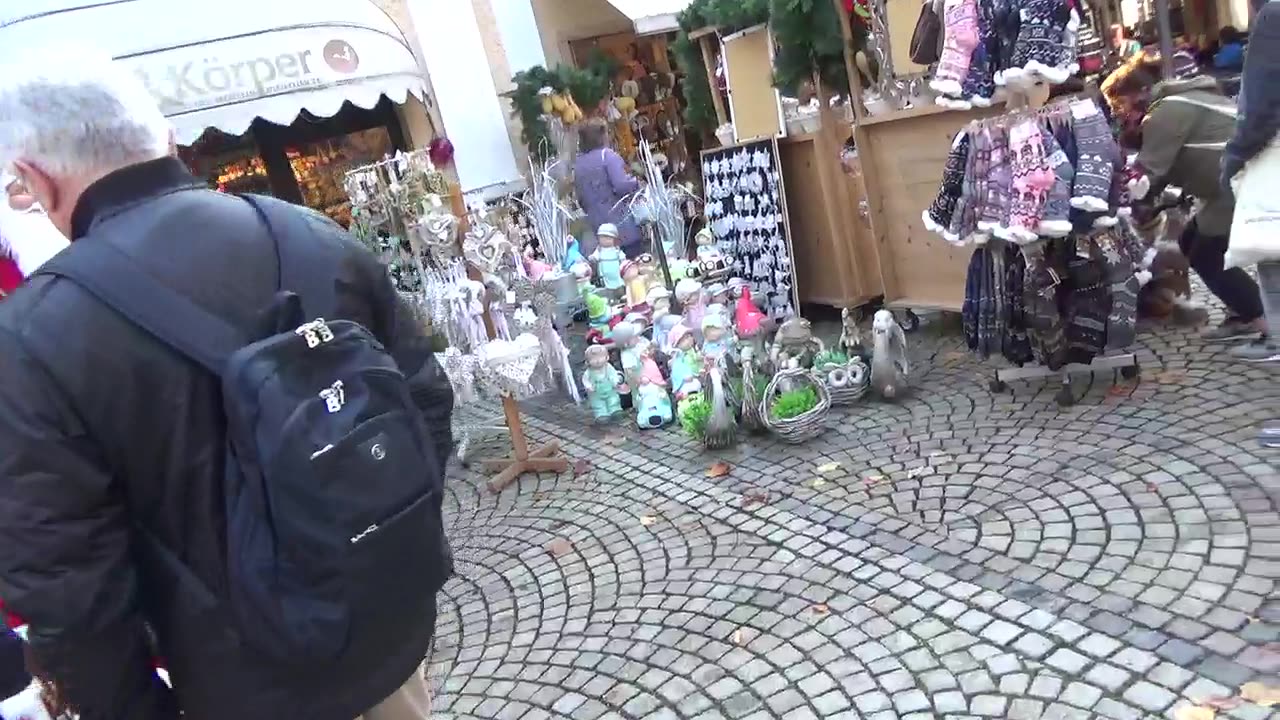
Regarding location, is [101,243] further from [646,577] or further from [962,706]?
[646,577]

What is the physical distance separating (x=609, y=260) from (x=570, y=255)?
336mm

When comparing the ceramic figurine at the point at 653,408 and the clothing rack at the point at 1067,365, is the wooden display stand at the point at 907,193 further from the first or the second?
the ceramic figurine at the point at 653,408

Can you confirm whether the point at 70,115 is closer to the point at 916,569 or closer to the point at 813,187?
the point at 916,569

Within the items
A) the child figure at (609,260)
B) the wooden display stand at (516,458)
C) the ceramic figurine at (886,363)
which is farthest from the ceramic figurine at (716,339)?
the child figure at (609,260)

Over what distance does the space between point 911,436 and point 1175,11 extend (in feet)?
34.6

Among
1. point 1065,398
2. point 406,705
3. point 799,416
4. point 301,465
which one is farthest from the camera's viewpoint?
point 799,416

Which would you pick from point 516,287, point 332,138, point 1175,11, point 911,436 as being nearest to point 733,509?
point 911,436

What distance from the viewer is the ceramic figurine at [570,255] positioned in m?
6.82

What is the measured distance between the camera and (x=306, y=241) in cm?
168

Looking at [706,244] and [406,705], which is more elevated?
[706,244]

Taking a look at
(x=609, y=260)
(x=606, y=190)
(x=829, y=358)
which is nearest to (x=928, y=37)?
(x=829, y=358)

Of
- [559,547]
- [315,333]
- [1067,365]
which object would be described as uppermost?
[315,333]

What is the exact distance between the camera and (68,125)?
1.51 metres

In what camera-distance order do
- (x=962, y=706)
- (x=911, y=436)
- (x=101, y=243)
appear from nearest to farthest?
(x=101, y=243) → (x=962, y=706) → (x=911, y=436)
